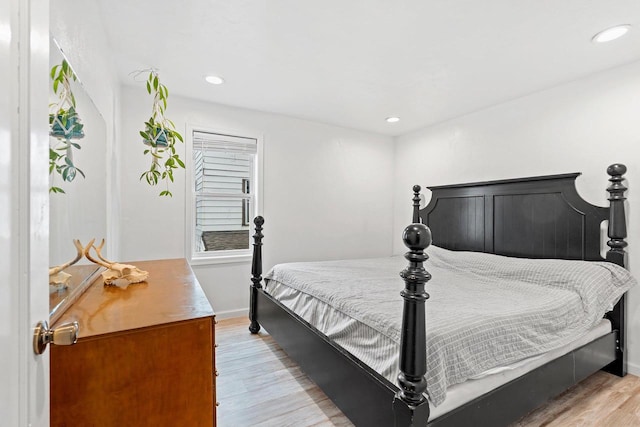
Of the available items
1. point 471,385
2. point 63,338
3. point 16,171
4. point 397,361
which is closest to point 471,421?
point 471,385

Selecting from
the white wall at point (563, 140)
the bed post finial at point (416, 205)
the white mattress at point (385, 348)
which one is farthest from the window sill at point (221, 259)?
the white wall at point (563, 140)

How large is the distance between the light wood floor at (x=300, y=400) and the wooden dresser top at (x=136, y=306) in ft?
3.07

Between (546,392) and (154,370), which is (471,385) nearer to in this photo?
(546,392)

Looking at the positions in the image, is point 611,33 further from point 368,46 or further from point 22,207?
point 22,207

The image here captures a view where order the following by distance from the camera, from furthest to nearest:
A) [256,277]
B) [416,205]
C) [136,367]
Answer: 1. [416,205]
2. [256,277]
3. [136,367]

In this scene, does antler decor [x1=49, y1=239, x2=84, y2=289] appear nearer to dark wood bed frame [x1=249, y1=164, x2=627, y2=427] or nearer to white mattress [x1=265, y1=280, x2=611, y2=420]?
dark wood bed frame [x1=249, y1=164, x2=627, y2=427]

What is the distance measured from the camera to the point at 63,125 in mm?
1085

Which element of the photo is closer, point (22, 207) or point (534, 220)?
point (22, 207)

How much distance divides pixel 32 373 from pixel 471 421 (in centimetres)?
162

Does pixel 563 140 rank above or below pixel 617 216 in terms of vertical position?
above

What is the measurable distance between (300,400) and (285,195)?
2340 millimetres

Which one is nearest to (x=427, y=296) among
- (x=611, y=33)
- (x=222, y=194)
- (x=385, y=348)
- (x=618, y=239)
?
(x=385, y=348)

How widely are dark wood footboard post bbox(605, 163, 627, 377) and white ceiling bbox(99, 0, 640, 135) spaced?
93 centimetres

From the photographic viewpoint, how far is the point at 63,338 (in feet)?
2.01
